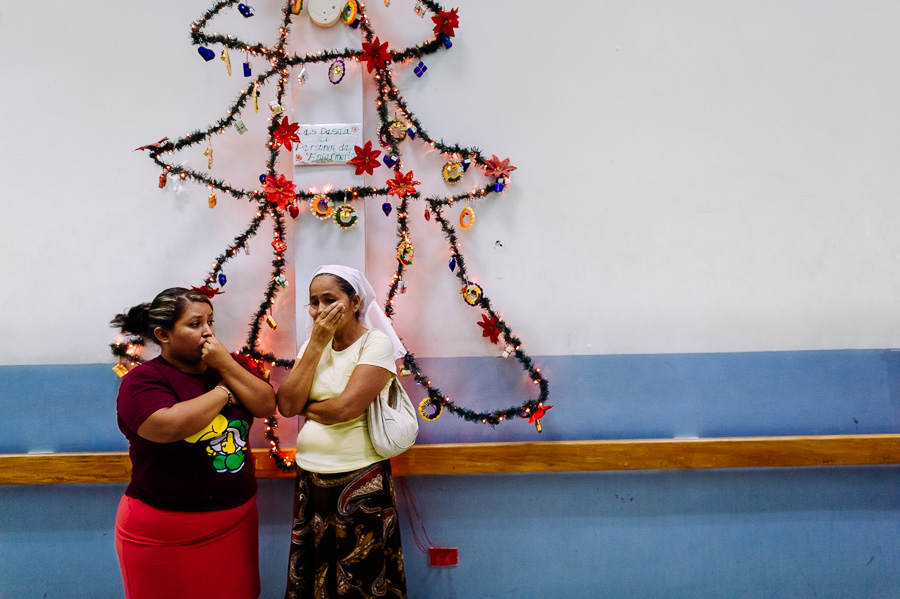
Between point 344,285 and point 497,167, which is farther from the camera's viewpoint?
point 497,167

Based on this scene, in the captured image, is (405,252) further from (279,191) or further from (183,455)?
(183,455)

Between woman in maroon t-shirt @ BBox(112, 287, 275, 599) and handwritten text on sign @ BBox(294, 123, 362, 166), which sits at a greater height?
handwritten text on sign @ BBox(294, 123, 362, 166)

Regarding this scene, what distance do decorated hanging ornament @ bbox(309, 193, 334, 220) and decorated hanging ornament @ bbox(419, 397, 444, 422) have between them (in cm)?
95

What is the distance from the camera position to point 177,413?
1701mm

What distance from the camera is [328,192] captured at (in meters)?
2.43

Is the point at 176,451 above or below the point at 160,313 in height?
below

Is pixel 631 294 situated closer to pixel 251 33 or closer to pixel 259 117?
pixel 259 117

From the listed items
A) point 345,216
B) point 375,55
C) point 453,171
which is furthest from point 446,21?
point 345,216

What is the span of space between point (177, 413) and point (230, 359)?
24 centimetres

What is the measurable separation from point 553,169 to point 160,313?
1.77 metres

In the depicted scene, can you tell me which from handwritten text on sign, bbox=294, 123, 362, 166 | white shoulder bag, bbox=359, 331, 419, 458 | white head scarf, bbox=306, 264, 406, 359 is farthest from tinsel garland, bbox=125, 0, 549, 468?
white shoulder bag, bbox=359, 331, 419, 458

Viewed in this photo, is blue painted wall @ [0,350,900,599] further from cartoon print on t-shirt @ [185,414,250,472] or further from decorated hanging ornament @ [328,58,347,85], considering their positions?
decorated hanging ornament @ [328,58,347,85]

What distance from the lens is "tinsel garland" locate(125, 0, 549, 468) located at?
7.95ft

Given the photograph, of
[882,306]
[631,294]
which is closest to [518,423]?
[631,294]
